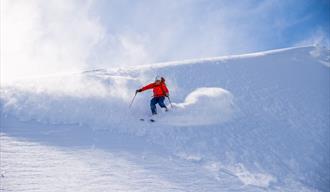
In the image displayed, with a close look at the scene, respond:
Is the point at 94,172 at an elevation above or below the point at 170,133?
below

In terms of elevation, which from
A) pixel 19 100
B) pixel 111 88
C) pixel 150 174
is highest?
pixel 111 88

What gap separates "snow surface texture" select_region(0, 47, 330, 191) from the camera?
9289 millimetres

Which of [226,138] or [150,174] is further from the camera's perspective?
[226,138]

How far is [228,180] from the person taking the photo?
1006cm

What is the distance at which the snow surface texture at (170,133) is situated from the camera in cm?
929

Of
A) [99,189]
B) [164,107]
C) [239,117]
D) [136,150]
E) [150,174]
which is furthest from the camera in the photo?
[239,117]

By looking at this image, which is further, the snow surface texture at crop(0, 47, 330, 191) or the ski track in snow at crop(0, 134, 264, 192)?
the snow surface texture at crop(0, 47, 330, 191)

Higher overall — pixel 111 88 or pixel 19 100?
pixel 111 88

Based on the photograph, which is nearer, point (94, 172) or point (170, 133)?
point (94, 172)

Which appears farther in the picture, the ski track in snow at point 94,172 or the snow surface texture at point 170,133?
the snow surface texture at point 170,133

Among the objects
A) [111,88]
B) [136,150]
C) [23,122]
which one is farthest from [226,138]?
[23,122]

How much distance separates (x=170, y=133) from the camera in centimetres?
1270

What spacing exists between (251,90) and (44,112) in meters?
10.0

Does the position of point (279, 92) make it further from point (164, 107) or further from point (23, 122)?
point (23, 122)
